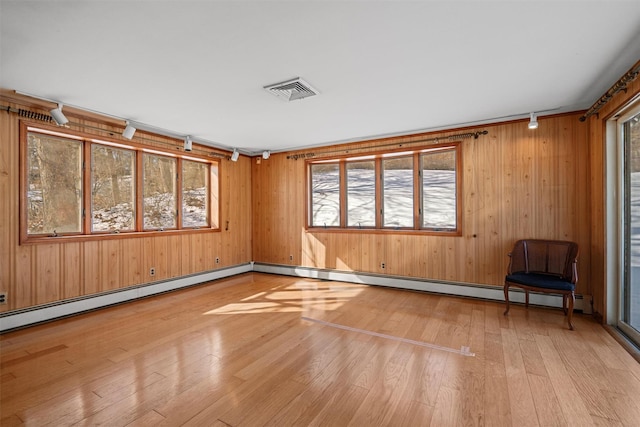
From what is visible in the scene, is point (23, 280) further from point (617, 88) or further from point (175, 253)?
point (617, 88)

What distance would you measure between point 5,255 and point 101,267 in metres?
0.97

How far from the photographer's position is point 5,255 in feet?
10.5

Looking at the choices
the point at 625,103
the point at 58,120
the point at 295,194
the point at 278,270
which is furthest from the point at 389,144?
the point at 58,120

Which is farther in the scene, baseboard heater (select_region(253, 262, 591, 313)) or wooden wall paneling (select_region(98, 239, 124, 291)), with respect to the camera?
wooden wall paneling (select_region(98, 239, 124, 291))

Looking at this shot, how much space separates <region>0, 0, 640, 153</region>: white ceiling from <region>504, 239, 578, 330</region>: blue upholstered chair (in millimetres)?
1735

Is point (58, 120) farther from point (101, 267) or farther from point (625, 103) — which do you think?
point (625, 103)

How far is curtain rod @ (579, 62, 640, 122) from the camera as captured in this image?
8.16ft

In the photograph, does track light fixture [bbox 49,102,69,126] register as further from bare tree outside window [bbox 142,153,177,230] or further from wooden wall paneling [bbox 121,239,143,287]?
wooden wall paneling [bbox 121,239,143,287]

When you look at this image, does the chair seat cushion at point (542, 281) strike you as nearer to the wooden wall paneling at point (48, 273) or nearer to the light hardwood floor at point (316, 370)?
the light hardwood floor at point (316, 370)

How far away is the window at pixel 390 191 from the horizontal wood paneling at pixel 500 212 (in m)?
0.20

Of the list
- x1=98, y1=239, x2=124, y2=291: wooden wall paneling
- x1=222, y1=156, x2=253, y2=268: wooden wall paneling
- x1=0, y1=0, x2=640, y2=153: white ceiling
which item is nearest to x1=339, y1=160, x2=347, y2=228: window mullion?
x1=0, y1=0, x2=640, y2=153: white ceiling

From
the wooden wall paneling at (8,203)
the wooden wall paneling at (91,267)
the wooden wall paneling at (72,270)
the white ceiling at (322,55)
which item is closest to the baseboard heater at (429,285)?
the white ceiling at (322,55)

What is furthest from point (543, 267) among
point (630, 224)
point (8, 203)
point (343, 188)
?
point (8, 203)

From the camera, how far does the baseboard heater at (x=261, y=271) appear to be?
3.38 m
